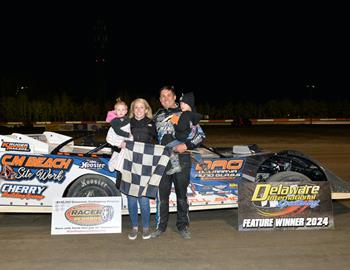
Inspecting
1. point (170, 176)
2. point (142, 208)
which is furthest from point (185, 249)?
point (170, 176)

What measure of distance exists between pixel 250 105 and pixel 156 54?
81686 millimetres

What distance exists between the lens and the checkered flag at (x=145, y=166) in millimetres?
5102

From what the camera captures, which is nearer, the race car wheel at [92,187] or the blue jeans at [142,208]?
the blue jeans at [142,208]

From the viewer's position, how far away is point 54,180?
224 inches

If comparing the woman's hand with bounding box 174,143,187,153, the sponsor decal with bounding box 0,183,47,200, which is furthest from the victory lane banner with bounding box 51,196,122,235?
the woman's hand with bounding box 174,143,187,153

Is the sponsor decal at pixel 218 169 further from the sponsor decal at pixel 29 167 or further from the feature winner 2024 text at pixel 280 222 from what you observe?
the sponsor decal at pixel 29 167

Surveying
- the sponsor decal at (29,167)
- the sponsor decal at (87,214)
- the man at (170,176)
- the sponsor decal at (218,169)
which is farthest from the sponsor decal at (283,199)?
the sponsor decal at (29,167)

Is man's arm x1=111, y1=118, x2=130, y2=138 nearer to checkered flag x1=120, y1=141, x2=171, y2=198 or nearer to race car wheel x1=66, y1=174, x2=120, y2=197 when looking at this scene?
checkered flag x1=120, y1=141, x2=171, y2=198

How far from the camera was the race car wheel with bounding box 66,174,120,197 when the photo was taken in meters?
5.75

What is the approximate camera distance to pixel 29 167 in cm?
566

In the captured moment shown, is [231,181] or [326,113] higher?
[231,181]

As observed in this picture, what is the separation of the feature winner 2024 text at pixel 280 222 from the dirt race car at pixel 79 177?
1.34 ft

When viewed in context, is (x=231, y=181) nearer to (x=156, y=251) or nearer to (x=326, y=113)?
(x=156, y=251)

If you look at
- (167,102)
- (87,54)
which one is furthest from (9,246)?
(87,54)
